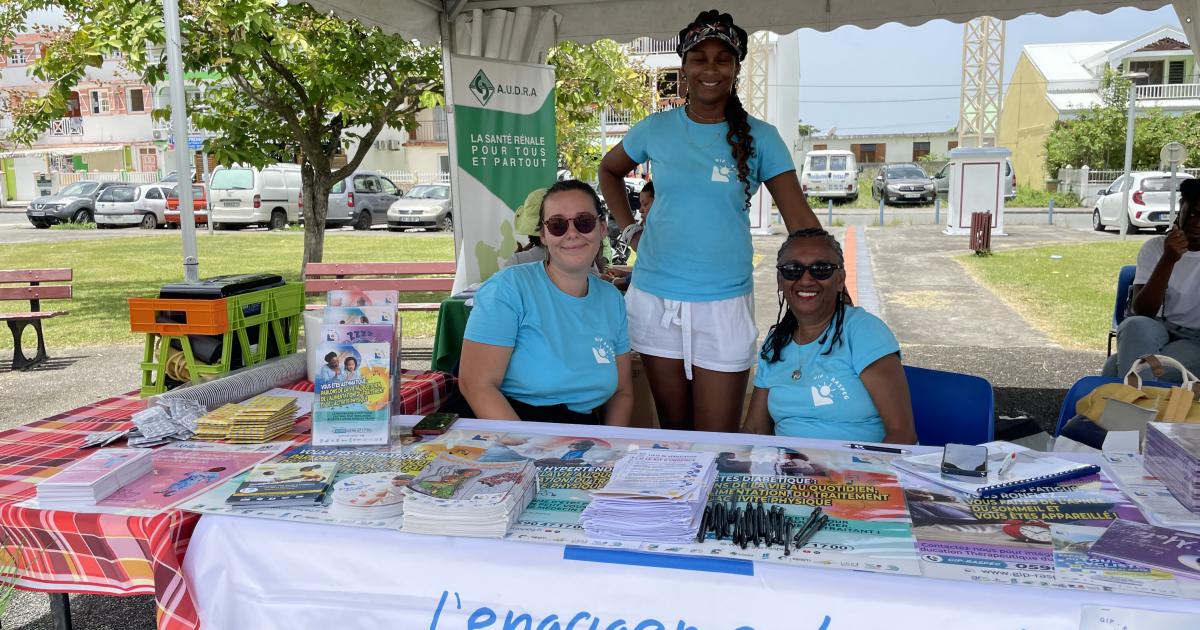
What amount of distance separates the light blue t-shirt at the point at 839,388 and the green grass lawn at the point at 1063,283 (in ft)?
18.3

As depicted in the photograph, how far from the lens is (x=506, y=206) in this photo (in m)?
5.52

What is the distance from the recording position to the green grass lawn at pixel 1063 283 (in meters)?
7.70

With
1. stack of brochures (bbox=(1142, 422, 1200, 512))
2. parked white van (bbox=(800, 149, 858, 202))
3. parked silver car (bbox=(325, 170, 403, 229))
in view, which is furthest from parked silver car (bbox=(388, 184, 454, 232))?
stack of brochures (bbox=(1142, 422, 1200, 512))

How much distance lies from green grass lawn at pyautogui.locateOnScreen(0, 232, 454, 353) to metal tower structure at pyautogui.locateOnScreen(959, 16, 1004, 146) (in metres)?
35.7

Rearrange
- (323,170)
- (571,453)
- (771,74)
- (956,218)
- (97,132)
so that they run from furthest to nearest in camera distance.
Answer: (97,132)
(771,74)
(956,218)
(323,170)
(571,453)

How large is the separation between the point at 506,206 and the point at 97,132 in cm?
3700

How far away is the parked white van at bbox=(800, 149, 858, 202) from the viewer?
81.3ft

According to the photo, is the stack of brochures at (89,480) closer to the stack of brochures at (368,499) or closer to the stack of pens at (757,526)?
the stack of brochures at (368,499)

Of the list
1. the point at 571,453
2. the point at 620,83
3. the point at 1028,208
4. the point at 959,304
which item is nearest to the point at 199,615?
the point at 571,453

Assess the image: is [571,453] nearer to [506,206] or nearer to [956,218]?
[506,206]

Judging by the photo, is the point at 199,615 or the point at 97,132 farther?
the point at 97,132

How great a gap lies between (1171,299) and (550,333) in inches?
135

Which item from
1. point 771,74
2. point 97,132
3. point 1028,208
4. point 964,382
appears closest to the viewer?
point 964,382

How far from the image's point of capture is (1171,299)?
4.17 metres
